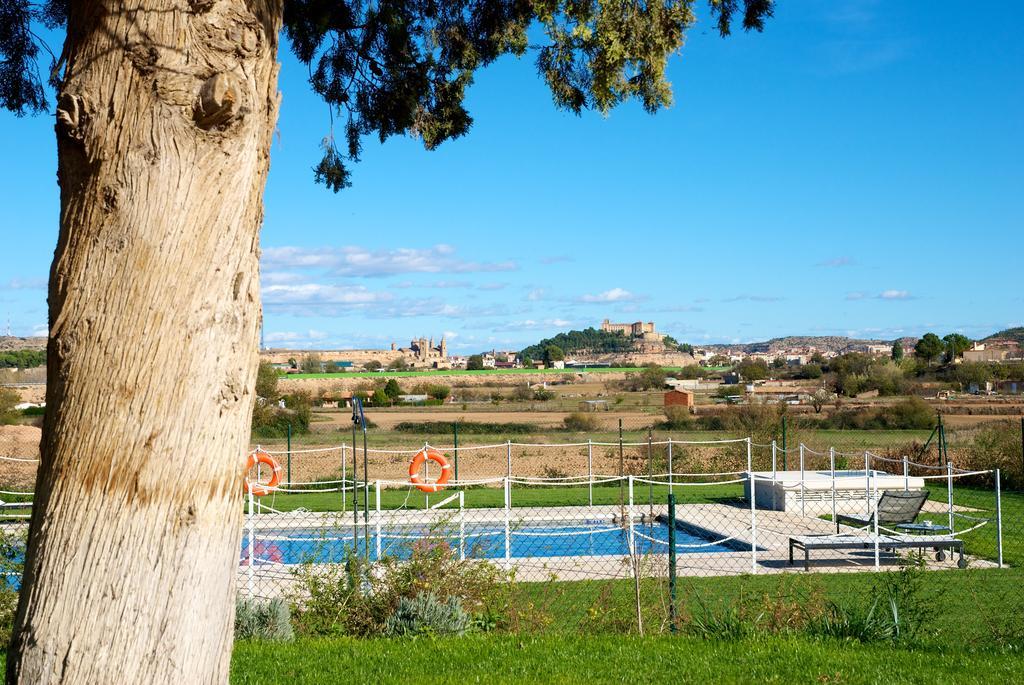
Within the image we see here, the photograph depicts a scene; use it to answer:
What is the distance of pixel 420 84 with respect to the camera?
21.4 ft

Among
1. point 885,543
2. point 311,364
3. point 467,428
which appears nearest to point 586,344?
point 311,364

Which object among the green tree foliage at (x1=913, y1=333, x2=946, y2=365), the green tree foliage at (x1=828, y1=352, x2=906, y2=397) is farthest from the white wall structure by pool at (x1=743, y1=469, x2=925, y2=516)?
the green tree foliage at (x1=913, y1=333, x2=946, y2=365)

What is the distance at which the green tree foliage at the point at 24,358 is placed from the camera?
189 feet

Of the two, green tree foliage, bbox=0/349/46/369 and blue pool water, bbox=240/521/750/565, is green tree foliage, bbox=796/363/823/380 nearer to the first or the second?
green tree foliage, bbox=0/349/46/369

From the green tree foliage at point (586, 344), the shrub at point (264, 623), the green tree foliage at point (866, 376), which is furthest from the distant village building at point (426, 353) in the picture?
the shrub at point (264, 623)

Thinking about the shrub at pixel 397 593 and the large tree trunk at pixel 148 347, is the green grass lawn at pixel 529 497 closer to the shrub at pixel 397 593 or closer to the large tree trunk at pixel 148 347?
the shrub at pixel 397 593

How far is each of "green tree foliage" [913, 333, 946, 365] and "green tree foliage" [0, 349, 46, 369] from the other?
5273 cm

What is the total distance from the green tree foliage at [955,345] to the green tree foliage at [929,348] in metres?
0.39

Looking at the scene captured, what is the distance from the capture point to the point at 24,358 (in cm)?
6088

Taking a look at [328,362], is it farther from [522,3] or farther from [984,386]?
[522,3]

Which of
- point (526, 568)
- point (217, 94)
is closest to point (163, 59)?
point (217, 94)

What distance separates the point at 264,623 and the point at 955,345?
196 feet

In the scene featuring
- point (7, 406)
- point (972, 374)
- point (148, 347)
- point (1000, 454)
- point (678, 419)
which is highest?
point (148, 347)

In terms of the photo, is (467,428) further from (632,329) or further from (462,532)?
(632,329)
